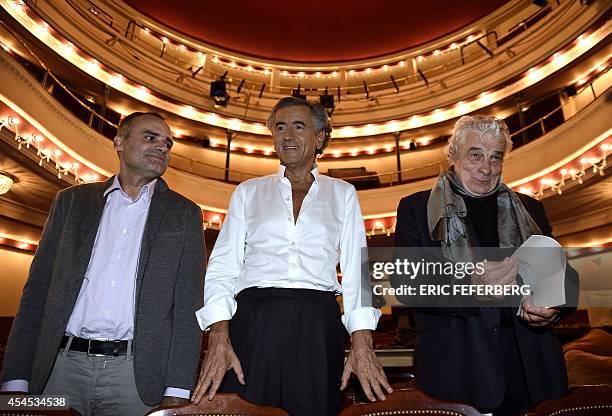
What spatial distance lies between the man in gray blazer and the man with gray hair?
34.1 inches

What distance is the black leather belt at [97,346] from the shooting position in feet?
5.13

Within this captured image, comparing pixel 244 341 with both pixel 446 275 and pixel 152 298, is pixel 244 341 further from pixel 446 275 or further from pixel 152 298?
pixel 446 275

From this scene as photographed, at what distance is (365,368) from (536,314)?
1.90ft

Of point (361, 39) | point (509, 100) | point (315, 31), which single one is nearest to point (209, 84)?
point (315, 31)

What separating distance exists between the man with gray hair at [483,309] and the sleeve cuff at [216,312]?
25.4 inches

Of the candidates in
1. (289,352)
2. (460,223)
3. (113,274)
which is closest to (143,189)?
(113,274)

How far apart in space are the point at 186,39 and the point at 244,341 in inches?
548

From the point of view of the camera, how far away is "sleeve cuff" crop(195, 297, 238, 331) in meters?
1.45

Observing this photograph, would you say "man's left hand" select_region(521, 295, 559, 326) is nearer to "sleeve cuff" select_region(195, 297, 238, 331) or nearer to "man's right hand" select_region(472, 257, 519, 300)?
"man's right hand" select_region(472, 257, 519, 300)

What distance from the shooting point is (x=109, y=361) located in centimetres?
155

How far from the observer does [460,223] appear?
1.62 m

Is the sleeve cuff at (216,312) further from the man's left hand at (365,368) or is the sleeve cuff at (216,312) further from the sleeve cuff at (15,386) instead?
the sleeve cuff at (15,386)

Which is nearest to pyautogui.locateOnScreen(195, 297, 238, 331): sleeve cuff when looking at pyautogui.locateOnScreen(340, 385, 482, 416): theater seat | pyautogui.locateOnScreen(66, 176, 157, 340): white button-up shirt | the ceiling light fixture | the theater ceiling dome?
pyautogui.locateOnScreen(66, 176, 157, 340): white button-up shirt

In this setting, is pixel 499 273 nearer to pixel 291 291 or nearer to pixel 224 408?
pixel 291 291
